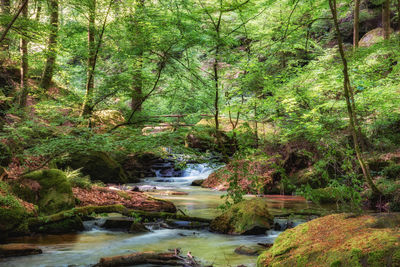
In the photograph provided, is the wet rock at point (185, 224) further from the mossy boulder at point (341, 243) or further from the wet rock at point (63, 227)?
the mossy boulder at point (341, 243)

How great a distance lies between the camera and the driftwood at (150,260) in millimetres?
4328

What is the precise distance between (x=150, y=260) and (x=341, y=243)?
9.41ft

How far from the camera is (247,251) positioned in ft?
16.8

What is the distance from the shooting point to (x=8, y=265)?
444 cm

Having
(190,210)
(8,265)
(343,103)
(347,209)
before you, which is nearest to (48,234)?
(8,265)

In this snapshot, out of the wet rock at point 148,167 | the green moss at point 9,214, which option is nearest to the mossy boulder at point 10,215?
the green moss at point 9,214

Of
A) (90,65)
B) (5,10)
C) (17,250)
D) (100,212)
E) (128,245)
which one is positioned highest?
(5,10)

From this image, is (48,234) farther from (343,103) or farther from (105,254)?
(343,103)

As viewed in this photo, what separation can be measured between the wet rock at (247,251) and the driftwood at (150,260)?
3.57ft

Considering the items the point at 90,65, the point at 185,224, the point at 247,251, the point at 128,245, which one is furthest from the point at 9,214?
the point at 90,65

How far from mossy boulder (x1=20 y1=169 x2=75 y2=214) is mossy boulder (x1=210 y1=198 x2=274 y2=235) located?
3.68 meters

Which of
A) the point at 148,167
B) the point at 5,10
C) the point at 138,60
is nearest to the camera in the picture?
the point at 5,10

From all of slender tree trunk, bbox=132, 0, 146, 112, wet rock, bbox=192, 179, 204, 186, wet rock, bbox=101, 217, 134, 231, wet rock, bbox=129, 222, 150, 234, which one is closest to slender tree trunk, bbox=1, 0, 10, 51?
slender tree trunk, bbox=132, 0, 146, 112

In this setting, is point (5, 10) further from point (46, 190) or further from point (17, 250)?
point (17, 250)
